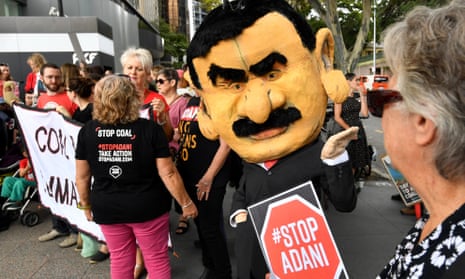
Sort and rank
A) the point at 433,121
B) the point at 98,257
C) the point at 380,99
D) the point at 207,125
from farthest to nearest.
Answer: the point at 98,257 < the point at 207,125 < the point at 380,99 < the point at 433,121

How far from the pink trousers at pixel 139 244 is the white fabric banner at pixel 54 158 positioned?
0.82 metres

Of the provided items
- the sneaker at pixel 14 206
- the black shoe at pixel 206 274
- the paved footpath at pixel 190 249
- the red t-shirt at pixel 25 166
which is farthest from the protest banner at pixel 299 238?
the sneaker at pixel 14 206

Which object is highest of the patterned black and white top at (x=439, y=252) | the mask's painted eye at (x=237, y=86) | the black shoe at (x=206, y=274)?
the mask's painted eye at (x=237, y=86)

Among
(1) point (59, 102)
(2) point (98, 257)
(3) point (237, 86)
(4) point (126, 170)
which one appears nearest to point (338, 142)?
(3) point (237, 86)

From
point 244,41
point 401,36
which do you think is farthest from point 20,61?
point 401,36

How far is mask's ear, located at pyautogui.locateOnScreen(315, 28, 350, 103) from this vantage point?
183cm

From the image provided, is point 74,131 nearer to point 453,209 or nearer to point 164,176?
point 164,176

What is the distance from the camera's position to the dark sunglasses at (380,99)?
3.18 feet

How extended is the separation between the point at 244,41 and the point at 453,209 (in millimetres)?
1235

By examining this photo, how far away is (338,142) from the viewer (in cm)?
154

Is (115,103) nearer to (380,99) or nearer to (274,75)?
(274,75)

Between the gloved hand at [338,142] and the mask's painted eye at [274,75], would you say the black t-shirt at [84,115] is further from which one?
the gloved hand at [338,142]

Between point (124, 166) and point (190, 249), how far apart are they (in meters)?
1.79

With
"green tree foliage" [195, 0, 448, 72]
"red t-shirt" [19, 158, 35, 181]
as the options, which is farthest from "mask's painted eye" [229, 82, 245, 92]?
"green tree foliage" [195, 0, 448, 72]
